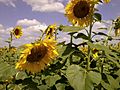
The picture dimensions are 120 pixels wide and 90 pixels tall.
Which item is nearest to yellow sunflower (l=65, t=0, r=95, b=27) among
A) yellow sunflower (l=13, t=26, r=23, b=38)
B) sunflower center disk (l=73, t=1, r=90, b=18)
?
sunflower center disk (l=73, t=1, r=90, b=18)

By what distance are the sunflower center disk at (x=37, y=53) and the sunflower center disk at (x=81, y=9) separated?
1.73 feet

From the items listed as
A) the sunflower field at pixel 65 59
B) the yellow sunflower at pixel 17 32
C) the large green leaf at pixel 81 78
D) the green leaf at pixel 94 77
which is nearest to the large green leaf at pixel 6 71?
the sunflower field at pixel 65 59

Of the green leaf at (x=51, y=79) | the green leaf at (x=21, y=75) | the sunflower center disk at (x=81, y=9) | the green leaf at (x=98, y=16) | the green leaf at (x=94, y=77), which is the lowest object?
the green leaf at (x=51, y=79)

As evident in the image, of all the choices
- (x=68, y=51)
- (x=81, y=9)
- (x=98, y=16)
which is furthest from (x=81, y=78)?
(x=81, y=9)

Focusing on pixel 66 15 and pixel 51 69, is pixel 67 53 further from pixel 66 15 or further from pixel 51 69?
pixel 66 15

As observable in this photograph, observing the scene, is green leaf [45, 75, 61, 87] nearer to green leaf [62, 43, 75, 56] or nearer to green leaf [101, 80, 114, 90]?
green leaf [62, 43, 75, 56]

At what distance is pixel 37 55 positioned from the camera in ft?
10.2

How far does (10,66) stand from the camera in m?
3.21

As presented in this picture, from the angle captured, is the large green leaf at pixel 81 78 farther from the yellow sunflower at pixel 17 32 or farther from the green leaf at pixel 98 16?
the yellow sunflower at pixel 17 32

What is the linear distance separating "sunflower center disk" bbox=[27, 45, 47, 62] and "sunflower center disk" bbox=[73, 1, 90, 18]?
20.8 inches

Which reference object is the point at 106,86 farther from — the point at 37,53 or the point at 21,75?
the point at 21,75

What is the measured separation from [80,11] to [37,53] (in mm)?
638

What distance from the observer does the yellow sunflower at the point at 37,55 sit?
2980mm

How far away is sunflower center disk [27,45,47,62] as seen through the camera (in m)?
3.04
